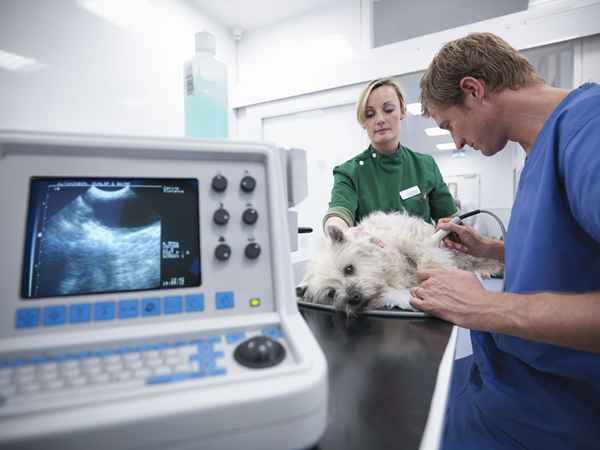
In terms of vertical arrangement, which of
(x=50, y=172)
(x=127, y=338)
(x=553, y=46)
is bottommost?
(x=127, y=338)

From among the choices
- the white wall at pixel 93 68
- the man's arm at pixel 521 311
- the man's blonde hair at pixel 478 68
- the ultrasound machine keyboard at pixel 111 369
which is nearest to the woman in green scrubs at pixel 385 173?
the man's blonde hair at pixel 478 68

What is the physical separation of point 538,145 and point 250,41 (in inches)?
116

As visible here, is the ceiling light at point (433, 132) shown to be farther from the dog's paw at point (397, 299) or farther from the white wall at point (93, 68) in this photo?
the dog's paw at point (397, 299)

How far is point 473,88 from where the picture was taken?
3.16 ft

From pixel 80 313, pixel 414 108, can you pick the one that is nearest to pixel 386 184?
pixel 80 313

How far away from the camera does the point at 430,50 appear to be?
2.29m

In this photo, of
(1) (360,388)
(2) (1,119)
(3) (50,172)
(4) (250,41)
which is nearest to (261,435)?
(1) (360,388)

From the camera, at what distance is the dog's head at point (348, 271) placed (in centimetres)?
101

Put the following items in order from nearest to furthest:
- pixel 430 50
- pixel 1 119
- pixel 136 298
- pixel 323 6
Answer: pixel 136 298 → pixel 1 119 → pixel 430 50 → pixel 323 6

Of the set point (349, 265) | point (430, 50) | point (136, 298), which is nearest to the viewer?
point (136, 298)

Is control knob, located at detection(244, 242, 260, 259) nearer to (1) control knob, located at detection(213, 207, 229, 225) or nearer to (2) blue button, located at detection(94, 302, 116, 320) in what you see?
(1) control knob, located at detection(213, 207, 229, 225)

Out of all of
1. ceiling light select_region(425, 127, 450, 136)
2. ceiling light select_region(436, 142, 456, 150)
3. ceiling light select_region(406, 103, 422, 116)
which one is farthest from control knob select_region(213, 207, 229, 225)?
ceiling light select_region(436, 142, 456, 150)

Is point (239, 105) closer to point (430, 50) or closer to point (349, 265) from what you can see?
point (430, 50)

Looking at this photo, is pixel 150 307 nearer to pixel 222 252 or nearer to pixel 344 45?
pixel 222 252
